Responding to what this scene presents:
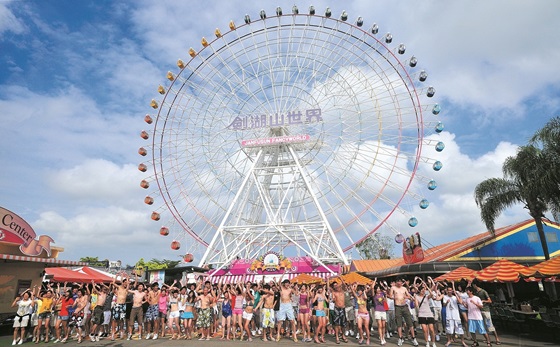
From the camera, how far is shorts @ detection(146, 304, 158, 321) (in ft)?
39.5

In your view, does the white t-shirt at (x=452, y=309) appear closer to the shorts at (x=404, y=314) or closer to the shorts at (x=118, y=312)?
the shorts at (x=404, y=314)

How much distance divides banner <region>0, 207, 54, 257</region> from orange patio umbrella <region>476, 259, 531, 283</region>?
17786 mm

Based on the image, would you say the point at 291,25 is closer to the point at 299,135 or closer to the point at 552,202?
the point at 299,135

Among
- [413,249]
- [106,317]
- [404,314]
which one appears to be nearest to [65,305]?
[106,317]

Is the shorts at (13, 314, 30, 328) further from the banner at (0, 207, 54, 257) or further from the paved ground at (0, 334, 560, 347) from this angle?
the banner at (0, 207, 54, 257)

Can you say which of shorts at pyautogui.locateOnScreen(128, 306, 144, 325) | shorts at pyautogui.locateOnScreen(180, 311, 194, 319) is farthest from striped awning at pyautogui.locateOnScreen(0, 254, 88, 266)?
shorts at pyautogui.locateOnScreen(180, 311, 194, 319)

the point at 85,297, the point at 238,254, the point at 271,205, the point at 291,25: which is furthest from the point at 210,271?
the point at 291,25

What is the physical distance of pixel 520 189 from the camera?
20016mm

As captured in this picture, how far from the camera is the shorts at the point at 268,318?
1137cm

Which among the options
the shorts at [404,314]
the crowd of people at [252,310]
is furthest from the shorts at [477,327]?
the shorts at [404,314]

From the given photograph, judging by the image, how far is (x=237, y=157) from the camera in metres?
28.8

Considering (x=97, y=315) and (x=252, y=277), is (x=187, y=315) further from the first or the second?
(x=252, y=277)

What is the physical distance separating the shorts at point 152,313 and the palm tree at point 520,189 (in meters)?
16.2

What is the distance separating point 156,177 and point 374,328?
19.2 metres
